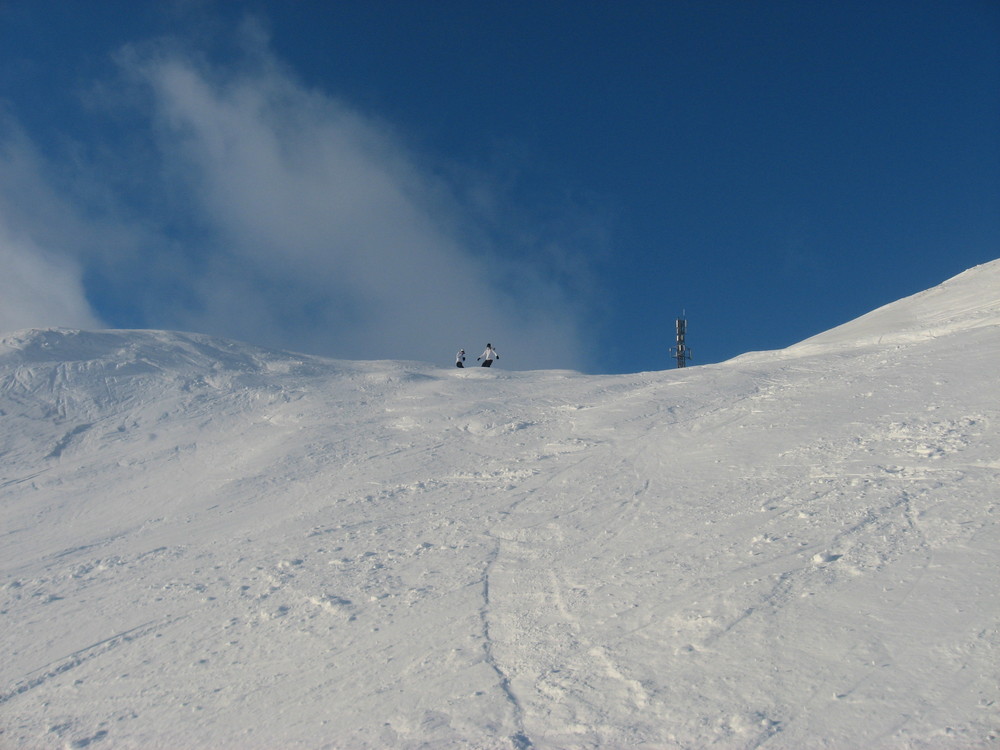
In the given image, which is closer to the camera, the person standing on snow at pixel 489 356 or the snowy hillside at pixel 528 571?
the snowy hillside at pixel 528 571

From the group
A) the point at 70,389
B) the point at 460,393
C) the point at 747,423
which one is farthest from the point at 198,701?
the point at 70,389

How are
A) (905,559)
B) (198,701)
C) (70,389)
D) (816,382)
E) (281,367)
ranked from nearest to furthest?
(198,701) → (905,559) → (816,382) → (70,389) → (281,367)

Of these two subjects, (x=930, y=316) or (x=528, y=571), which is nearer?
(x=528, y=571)

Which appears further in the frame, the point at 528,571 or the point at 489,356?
the point at 489,356

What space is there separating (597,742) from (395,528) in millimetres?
4513

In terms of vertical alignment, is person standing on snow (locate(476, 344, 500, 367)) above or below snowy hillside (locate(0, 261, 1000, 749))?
above

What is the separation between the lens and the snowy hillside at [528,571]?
16.8ft

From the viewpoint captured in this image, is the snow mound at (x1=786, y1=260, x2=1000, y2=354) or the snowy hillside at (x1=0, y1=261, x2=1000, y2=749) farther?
the snow mound at (x1=786, y1=260, x2=1000, y2=354)

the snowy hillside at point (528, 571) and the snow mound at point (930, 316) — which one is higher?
the snow mound at point (930, 316)

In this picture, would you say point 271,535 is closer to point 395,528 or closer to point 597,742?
point 395,528

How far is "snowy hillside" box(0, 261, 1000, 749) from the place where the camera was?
5.13 metres

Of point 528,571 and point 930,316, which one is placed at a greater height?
point 930,316

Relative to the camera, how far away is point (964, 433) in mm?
9523

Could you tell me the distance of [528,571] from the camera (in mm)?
7309
